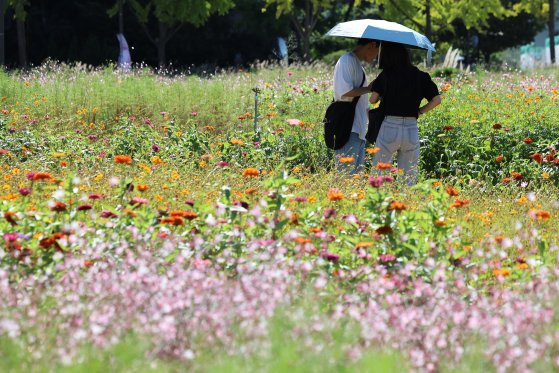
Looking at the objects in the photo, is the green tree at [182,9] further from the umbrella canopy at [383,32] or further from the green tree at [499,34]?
the umbrella canopy at [383,32]

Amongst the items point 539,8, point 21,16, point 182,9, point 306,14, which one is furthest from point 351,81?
point 539,8

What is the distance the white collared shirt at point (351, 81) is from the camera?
7.21 meters

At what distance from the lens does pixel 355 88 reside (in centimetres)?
724

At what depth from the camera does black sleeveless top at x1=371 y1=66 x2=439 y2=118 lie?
7.01 meters

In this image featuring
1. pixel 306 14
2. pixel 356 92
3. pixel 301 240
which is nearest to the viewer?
pixel 301 240

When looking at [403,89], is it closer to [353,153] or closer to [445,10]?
[353,153]

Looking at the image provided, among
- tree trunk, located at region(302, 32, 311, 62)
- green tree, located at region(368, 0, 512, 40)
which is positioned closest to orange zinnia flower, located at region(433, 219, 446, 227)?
green tree, located at region(368, 0, 512, 40)

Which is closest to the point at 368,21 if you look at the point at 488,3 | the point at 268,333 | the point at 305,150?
the point at 305,150

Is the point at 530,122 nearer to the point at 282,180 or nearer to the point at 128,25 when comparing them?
the point at 282,180

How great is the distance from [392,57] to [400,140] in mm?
588

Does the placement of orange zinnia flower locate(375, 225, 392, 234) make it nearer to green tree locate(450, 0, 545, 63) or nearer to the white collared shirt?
the white collared shirt

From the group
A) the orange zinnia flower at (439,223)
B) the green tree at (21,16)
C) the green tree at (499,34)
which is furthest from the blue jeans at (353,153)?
the green tree at (499,34)

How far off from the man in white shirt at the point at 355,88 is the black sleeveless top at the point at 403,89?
13cm

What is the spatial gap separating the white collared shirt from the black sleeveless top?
0.78 feet
